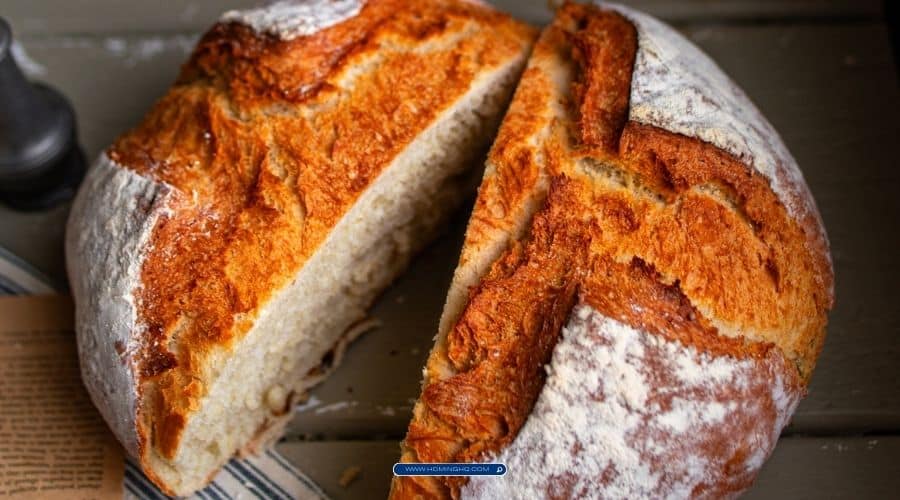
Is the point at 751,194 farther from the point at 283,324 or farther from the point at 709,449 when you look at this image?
the point at 283,324

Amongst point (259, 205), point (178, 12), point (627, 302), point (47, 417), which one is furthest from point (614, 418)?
point (178, 12)

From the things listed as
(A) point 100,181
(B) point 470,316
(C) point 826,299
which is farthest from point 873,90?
(A) point 100,181

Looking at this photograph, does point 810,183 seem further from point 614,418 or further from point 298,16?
point 298,16

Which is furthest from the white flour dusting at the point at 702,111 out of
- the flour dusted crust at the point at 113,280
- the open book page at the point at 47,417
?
the open book page at the point at 47,417

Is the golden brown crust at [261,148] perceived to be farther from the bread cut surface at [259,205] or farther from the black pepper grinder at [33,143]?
the black pepper grinder at [33,143]

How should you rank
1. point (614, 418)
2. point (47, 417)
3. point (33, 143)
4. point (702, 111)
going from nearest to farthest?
point (614, 418) → point (702, 111) → point (47, 417) → point (33, 143)

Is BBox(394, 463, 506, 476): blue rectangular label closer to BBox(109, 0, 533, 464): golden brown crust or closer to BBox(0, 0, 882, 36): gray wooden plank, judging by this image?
BBox(109, 0, 533, 464): golden brown crust
